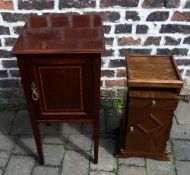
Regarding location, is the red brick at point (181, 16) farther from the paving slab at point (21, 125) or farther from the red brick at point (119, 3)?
the paving slab at point (21, 125)

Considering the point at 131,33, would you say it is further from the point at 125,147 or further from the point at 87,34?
the point at 125,147

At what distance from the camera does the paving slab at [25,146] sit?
2.41 m

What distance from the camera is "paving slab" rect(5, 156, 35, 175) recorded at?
2242mm

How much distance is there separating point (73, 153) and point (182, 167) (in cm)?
92

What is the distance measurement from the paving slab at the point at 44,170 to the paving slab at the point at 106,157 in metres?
0.30

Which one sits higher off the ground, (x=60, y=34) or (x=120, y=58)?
(x=60, y=34)

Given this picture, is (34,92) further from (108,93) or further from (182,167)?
(182,167)

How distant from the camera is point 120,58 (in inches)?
105

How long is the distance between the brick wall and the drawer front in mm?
795

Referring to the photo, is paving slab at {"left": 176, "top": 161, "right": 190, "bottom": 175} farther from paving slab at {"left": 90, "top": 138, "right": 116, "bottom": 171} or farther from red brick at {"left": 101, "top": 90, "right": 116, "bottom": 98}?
red brick at {"left": 101, "top": 90, "right": 116, "bottom": 98}

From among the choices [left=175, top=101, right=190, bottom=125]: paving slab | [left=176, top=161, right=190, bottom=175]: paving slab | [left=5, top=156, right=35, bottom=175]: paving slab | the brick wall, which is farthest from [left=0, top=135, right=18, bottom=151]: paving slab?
[left=175, top=101, right=190, bottom=125]: paving slab

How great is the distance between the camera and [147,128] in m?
2.13

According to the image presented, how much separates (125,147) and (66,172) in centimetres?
52

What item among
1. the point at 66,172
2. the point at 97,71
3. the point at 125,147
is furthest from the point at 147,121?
the point at 66,172
